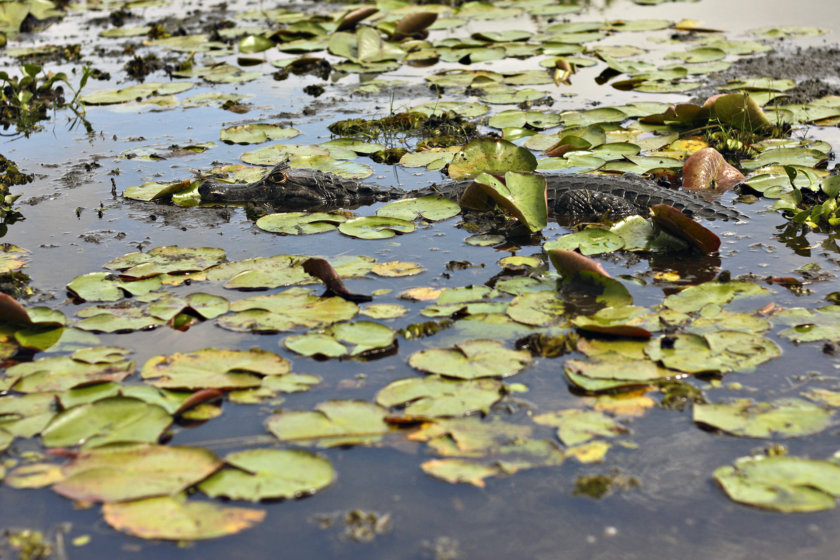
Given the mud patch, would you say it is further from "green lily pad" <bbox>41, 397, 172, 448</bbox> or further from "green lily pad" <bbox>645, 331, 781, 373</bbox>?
"green lily pad" <bbox>41, 397, 172, 448</bbox>

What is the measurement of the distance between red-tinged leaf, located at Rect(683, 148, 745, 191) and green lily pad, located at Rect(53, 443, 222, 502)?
14.0 feet

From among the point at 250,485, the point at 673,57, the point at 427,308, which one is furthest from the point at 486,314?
the point at 673,57

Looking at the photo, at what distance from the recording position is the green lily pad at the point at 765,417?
3.16 meters

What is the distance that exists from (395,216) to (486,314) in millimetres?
1660

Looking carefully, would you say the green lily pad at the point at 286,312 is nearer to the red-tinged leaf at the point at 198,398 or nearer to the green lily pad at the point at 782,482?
the red-tinged leaf at the point at 198,398

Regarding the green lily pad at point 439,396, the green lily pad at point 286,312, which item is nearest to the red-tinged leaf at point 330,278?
the green lily pad at point 286,312

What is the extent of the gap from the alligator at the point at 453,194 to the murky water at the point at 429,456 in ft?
0.71

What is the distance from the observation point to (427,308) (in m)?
4.21

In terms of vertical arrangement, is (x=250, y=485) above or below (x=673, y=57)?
below

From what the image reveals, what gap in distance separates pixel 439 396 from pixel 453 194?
2.66 meters

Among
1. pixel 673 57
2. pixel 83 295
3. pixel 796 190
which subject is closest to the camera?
pixel 83 295

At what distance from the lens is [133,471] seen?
296cm

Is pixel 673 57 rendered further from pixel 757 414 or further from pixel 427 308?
pixel 757 414

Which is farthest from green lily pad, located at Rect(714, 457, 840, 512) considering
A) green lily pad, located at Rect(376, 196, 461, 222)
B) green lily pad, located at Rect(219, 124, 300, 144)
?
green lily pad, located at Rect(219, 124, 300, 144)
